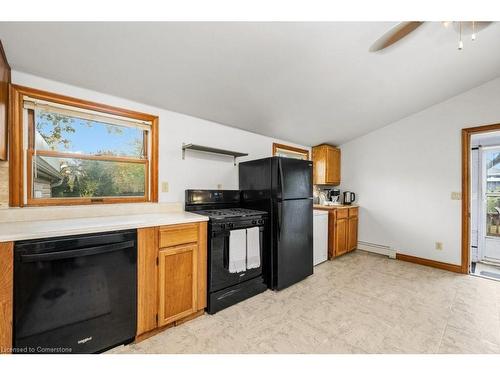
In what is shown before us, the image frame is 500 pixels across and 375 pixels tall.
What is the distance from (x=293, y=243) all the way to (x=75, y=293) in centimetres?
208

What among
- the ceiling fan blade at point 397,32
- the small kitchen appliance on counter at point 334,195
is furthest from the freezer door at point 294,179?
the small kitchen appliance on counter at point 334,195

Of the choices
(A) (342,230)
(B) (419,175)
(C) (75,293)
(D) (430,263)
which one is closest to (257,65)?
(C) (75,293)

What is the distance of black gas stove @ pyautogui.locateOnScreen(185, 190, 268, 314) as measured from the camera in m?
2.06

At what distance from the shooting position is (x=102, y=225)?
1494 millimetres

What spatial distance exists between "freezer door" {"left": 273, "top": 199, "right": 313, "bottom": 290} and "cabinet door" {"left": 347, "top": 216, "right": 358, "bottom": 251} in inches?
56.5

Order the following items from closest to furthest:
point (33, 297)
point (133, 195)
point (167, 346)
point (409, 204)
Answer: point (33, 297)
point (167, 346)
point (133, 195)
point (409, 204)

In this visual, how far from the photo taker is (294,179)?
2.67 meters

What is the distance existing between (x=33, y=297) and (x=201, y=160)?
191cm

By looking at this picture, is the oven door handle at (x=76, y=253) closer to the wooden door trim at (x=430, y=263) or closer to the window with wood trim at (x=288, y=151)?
the window with wood trim at (x=288, y=151)

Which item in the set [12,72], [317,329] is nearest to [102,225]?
[12,72]

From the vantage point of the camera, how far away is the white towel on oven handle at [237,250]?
2156 mm

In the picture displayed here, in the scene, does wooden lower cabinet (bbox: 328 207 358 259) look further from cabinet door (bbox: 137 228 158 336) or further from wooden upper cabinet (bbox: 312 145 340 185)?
cabinet door (bbox: 137 228 158 336)

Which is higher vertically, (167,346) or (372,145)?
(372,145)
